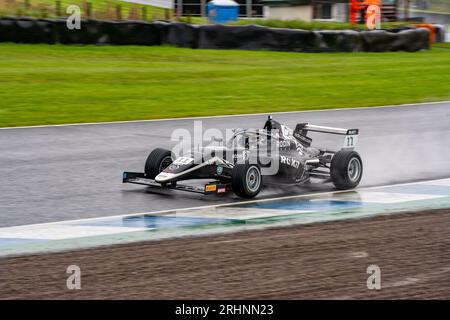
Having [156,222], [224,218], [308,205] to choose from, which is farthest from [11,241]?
[308,205]

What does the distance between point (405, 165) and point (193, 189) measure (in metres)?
4.19

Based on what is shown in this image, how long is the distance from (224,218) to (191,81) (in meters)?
13.4

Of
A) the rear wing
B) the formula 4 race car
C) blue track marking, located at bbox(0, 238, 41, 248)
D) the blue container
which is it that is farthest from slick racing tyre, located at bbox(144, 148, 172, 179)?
the blue container

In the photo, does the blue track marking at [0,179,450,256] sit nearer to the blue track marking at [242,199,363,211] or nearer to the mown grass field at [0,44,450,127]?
the blue track marking at [242,199,363,211]

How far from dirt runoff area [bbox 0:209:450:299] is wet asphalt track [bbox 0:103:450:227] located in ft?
5.95

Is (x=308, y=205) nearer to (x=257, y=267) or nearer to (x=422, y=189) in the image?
(x=422, y=189)

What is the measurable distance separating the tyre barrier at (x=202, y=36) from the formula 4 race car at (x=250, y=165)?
626 inches

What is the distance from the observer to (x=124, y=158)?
12.7 metres

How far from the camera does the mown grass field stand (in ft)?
59.3

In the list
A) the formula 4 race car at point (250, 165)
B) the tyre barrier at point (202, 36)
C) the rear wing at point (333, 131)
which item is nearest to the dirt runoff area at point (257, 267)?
the formula 4 race car at point (250, 165)

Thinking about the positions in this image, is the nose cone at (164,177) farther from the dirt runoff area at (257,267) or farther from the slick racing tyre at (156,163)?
the dirt runoff area at (257,267)

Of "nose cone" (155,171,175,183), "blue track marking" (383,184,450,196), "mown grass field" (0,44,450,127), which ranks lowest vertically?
"blue track marking" (383,184,450,196)

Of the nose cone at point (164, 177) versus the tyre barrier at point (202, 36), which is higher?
the tyre barrier at point (202, 36)

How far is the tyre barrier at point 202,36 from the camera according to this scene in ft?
83.5
